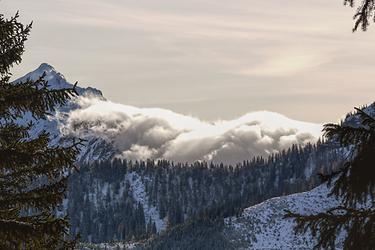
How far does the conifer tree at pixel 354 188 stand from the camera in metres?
11.0

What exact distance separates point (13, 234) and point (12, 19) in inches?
216

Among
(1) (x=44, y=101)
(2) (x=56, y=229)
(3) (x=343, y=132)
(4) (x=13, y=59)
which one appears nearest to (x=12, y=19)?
(4) (x=13, y=59)

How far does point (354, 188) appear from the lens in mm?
11406

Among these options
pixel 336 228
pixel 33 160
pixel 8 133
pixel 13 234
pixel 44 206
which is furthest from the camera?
pixel 8 133

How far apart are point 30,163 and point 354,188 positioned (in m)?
5.80

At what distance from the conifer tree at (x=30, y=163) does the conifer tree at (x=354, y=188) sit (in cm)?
444

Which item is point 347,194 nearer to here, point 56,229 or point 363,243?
point 363,243

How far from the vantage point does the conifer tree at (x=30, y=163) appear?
36.7ft

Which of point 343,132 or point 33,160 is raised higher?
point 343,132

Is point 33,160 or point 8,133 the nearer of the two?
point 33,160

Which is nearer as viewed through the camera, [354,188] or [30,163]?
[354,188]

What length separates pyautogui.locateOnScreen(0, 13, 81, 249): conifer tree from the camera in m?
11.2

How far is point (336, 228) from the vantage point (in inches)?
458

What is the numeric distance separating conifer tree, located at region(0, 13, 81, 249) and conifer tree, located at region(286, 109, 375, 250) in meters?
4.44
